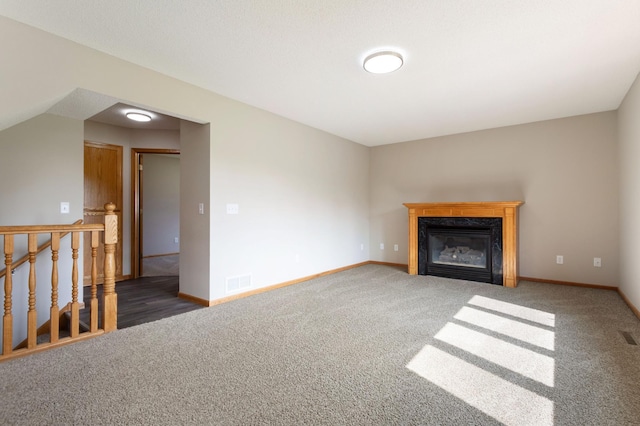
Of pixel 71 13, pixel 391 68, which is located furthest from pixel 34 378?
pixel 391 68

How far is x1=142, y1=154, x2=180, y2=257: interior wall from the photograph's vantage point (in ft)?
23.3

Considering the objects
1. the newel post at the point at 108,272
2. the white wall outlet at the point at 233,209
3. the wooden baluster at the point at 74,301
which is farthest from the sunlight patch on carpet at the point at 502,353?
the wooden baluster at the point at 74,301

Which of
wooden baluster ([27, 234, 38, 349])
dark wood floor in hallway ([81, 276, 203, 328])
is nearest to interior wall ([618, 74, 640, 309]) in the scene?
dark wood floor in hallway ([81, 276, 203, 328])

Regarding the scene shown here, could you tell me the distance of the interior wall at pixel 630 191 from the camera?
2.91 m

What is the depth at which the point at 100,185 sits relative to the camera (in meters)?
4.52

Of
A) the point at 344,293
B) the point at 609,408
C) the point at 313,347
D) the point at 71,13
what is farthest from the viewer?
the point at 344,293

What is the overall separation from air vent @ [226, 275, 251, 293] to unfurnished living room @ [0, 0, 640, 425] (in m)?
0.03

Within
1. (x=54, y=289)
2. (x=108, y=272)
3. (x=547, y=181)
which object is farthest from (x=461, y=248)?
(x=54, y=289)

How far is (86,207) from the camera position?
4410 mm

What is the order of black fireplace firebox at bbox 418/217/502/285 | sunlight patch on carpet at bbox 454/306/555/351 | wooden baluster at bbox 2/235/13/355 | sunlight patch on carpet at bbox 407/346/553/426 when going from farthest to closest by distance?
black fireplace firebox at bbox 418/217/502/285 < sunlight patch on carpet at bbox 454/306/555/351 < wooden baluster at bbox 2/235/13/355 < sunlight patch on carpet at bbox 407/346/553/426

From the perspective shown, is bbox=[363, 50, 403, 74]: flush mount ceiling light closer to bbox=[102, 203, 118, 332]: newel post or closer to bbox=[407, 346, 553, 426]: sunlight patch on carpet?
bbox=[407, 346, 553, 426]: sunlight patch on carpet

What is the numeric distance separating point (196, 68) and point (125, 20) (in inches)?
28.1

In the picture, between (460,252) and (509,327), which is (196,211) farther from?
(460,252)

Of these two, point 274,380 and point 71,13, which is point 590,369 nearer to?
point 274,380
